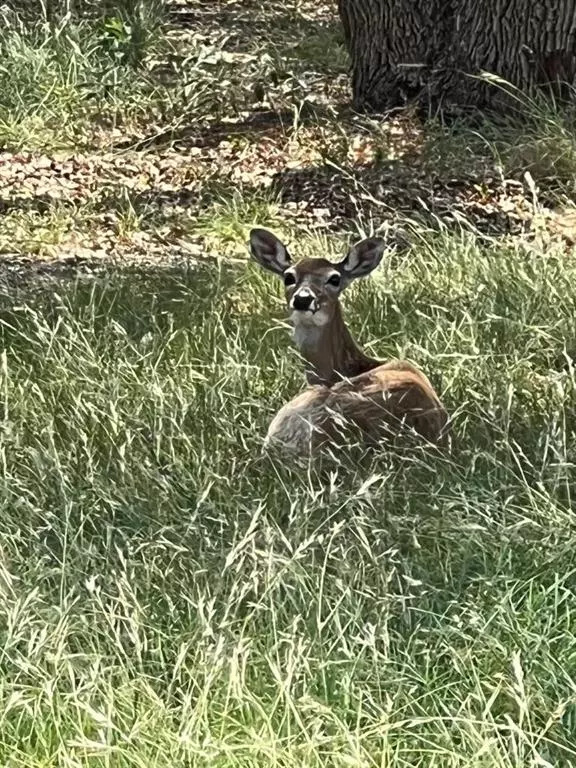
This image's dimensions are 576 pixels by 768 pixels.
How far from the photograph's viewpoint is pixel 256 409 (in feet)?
16.2

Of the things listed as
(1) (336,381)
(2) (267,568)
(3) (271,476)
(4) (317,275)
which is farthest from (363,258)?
(2) (267,568)

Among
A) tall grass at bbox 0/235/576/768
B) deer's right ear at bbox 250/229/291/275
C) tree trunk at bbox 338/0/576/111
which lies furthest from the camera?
tree trunk at bbox 338/0/576/111

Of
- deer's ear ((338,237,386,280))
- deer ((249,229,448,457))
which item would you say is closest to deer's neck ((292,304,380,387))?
deer ((249,229,448,457))

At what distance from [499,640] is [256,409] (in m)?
1.82

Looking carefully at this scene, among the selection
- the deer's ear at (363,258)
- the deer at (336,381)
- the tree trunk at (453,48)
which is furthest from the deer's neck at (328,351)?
the tree trunk at (453,48)

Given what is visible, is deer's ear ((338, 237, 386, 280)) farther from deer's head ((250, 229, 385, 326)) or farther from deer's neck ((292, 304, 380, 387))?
deer's neck ((292, 304, 380, 387))

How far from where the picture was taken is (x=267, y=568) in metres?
3.56

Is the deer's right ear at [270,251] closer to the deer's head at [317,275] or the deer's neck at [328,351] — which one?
the deer's head at [317,275]

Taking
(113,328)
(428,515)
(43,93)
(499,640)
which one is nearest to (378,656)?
(499,640)

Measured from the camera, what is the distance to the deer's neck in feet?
16.4

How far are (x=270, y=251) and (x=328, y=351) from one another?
17.5 inches

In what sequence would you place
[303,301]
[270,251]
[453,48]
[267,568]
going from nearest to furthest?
[267,568], [303,301], [270,251], [453,48]

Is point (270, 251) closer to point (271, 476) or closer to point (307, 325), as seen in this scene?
point (307, 325)

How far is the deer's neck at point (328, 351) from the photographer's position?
500 centimetres
